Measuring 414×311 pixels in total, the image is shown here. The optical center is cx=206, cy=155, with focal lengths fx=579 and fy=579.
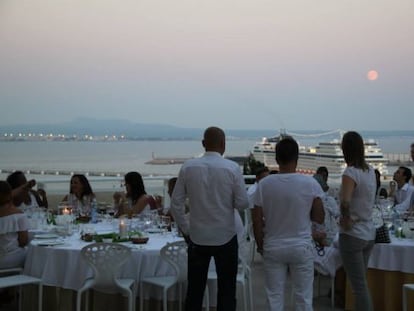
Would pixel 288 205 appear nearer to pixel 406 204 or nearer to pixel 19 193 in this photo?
pixel 406 204

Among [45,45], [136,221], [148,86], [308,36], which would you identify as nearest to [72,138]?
[148,86]

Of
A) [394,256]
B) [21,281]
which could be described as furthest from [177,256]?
[394,256]

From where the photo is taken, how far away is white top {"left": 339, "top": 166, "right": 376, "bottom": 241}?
388cm

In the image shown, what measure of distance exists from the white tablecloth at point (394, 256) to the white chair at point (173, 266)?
1654 millimetres

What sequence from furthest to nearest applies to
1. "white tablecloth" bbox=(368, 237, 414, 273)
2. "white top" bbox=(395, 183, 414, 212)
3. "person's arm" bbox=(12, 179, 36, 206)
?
"white top" bbox=(395, 183, 414, 212) < "person's arm" bbox=(12, 179, 36, 206) < "white tablecloth" bbox=(368, 237, 414, 273)

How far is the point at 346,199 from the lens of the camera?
385 centimetres

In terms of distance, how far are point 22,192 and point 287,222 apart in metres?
3.87

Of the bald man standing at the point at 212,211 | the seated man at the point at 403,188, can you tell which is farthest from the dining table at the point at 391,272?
the seated man at the point at 403,188

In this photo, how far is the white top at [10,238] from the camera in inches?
189

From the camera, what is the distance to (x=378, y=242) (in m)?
4.84

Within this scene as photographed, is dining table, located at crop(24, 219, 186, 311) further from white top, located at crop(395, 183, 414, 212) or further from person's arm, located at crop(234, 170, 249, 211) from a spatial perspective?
white top, located at crop(395, 183, 414, 212)

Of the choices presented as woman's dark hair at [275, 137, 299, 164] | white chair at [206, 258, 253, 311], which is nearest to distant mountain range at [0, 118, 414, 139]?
white chair at [206, 258, 253, 311]

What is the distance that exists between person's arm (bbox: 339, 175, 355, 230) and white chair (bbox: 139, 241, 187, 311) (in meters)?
1.19

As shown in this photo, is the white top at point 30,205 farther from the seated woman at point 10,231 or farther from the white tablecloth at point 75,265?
the white tablecloth at point 75,265
